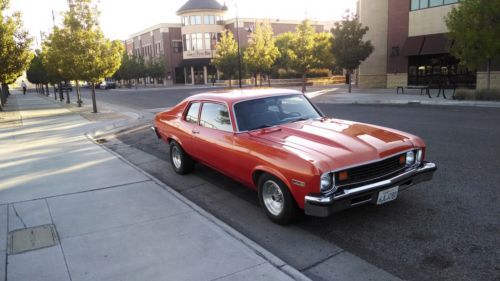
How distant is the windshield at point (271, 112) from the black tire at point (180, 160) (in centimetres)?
189

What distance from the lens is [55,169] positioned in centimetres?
803

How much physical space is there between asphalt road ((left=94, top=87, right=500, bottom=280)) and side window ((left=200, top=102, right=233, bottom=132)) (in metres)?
1.08

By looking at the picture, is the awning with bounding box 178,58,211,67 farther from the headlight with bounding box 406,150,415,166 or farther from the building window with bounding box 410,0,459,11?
the headlight with bounding box 406,150,415,166

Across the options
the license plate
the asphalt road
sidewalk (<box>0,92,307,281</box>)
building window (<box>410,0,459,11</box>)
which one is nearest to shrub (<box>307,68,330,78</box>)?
building window (<box>410,0,459,11</box>)

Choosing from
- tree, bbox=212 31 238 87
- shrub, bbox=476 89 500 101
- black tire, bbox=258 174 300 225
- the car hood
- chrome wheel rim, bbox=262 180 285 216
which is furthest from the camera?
tree, bbox=212 31 238 87

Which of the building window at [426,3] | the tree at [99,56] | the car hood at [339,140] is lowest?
the car hood at [339,140]

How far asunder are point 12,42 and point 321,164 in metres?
18.7

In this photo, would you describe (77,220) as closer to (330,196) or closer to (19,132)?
(330,196)

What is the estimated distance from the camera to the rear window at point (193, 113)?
6558 mm

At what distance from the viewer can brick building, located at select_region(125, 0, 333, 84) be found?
70312 mm

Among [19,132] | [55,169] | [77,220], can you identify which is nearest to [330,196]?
[77,220]

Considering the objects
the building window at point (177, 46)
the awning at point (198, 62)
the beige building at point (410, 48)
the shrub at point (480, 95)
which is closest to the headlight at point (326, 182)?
the shrub at point (480, 95)

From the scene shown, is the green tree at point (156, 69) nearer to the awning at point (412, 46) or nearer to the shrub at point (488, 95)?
the awning at point (412, 46)

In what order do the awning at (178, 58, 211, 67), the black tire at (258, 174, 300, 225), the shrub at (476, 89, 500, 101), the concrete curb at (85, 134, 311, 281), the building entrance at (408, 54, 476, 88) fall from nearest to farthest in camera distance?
the concrete curb at (85, 134, 311, 281) < the black tire at (258, 174, 300, 225) < the shrub at (476, 89, 500, 101) < the building entrance at (408, 54, 476, 88) < the awning at (178, 58, 211, 67)
